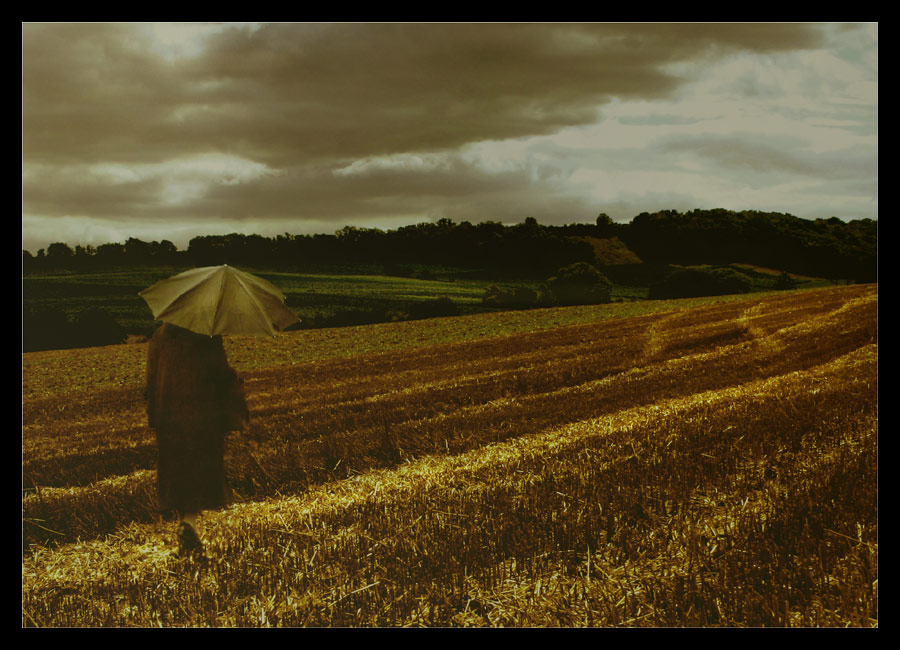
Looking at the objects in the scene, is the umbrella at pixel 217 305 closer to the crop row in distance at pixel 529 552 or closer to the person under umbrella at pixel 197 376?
the person under umbrella at pixel 197 376

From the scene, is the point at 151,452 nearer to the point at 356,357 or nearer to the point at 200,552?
the point at 200,552

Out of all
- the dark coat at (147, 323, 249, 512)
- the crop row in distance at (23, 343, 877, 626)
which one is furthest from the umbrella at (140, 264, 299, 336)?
the crop row in distance at (23, 343, 877, 626)

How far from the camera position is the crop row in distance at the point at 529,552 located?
3.31m

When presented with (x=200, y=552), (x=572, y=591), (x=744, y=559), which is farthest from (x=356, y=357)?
(x=744, y=559)

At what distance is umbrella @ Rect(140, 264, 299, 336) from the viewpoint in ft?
11.3

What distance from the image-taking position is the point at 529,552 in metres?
3.52

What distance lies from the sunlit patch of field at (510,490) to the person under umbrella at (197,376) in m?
0.26

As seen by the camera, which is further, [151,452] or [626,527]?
[151,452]

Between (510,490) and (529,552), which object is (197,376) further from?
(529,552)

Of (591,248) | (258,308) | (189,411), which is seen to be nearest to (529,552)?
(258,308)

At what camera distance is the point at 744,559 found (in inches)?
135

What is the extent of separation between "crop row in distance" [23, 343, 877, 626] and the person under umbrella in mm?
264

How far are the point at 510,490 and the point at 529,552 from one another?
59 centimetres

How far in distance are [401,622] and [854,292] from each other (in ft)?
16.8
